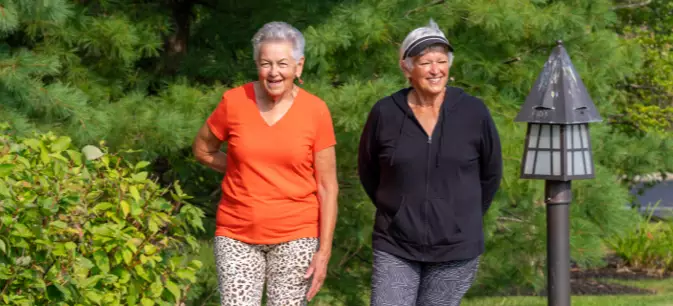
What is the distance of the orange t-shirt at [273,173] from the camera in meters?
3.97

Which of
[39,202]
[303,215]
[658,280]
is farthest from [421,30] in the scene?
[658,280]

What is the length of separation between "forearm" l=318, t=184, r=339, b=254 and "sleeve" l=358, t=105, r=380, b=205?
20 centimetres

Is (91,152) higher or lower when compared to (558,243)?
higher

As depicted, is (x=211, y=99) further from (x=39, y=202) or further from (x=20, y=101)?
(x=39, y=202)

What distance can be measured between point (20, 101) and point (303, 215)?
2428 mm

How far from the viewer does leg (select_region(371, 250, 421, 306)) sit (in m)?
4.03

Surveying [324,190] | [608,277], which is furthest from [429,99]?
[608,277]

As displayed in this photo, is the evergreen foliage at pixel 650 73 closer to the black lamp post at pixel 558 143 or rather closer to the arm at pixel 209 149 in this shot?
the black lamp post at pixel 558 143

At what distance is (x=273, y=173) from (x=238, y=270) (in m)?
0.39

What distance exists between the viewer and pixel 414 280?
4.07 m

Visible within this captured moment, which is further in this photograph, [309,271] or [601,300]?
[601,300]

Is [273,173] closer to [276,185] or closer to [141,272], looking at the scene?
[276,185]

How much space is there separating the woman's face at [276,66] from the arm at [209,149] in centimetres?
43

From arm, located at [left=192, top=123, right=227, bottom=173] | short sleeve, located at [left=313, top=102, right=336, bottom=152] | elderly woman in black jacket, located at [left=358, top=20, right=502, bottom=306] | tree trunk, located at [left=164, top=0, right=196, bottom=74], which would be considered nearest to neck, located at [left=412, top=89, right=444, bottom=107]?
elderly woman in black jacket, located at [left=358, top=20, right=502, bottom=306]
